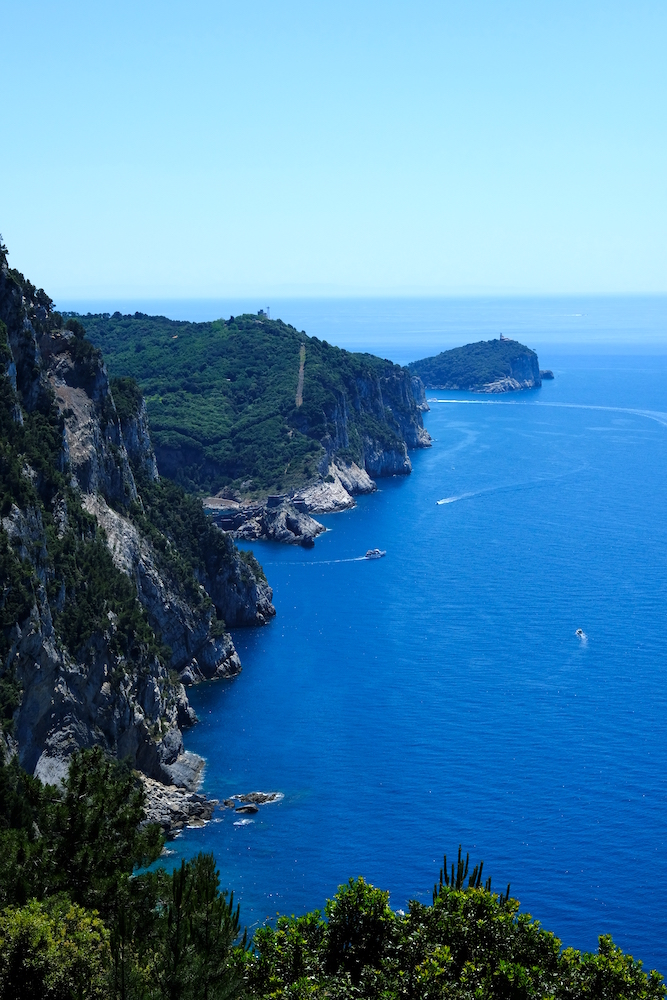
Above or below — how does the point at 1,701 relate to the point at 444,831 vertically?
above

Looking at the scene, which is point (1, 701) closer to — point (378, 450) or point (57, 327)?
point (57, 327)

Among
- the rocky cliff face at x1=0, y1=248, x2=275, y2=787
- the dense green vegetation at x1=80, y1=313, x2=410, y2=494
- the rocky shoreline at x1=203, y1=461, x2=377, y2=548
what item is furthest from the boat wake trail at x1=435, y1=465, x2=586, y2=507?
the rocky cliff face at x1=0, y1=248, x2=275, y2=787

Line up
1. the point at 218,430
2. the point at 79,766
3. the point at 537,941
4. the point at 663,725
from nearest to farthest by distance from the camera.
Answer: the point at 537,941, the point at 79,766, the point at 663,725, the point at 218,430

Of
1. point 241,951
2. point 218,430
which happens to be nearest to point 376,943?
point 241,951

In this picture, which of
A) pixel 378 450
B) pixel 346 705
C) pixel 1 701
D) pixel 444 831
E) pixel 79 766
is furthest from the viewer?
pixel 378 450

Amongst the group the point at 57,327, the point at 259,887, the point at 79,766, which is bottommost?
the point at 259,887

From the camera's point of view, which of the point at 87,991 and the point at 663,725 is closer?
the point at 87,991
